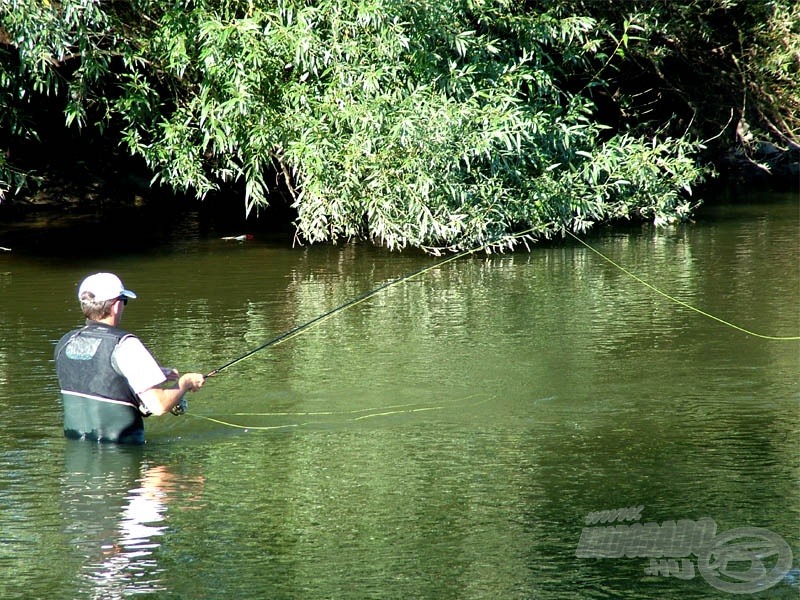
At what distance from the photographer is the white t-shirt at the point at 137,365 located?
20.3 ft

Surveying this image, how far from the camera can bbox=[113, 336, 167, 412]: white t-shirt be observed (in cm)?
620

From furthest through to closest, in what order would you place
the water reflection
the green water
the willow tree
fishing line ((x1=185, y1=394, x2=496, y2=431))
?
the willow tree
fishing line ((x1=185, y1=394, x2=496, y2=431))
the green water
the water reflection

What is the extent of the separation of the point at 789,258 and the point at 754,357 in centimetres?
482

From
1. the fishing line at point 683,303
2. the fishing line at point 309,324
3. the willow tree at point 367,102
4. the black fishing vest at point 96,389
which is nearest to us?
the black fishing vest at point 96,389

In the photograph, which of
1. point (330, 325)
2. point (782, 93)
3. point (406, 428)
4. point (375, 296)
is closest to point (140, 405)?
point (406, 428)

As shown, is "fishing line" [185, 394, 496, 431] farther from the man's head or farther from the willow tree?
the willow tree

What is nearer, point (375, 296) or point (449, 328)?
point (449, 328)

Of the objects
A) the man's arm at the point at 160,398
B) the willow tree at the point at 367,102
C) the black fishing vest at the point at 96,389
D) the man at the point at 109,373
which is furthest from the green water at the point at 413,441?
the willow tree at the point at 367,102

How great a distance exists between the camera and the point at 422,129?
12.5 m

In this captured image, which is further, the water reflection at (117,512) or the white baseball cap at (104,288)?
the white baseball cap at (104,288)

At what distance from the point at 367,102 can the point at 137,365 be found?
6973mm

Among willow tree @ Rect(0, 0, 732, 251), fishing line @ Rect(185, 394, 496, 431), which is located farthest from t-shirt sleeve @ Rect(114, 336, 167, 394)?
willow tree @ Rect(0, 0, 732, 251)

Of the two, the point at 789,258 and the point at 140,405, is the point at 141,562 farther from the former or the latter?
the point at 789,258

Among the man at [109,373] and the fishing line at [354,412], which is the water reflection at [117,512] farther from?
the fishing line at [354,412]
